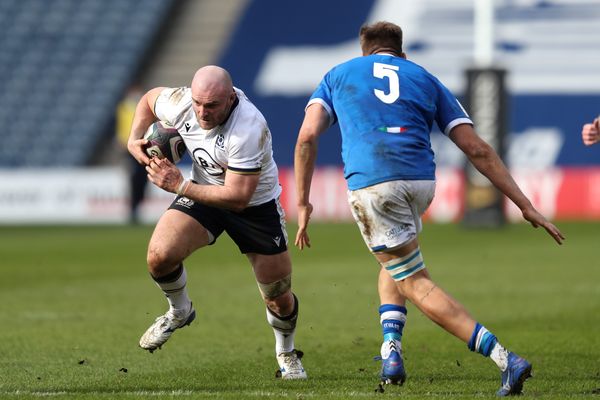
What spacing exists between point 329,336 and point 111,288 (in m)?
4.72

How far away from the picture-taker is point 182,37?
116 feet

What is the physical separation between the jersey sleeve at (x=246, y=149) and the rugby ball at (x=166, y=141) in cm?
52

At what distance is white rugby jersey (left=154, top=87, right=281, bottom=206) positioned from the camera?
7371 millimetres

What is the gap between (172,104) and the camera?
7812 mm

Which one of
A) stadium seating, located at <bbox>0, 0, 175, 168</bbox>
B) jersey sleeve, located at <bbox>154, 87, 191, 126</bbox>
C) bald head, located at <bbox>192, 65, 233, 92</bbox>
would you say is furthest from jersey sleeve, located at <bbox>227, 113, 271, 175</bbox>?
stadium seating, located at <bbox>0, 0, 175, 168</bbox>

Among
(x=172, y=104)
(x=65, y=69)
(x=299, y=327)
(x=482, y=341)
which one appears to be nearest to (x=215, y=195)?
(x=172, y=104)

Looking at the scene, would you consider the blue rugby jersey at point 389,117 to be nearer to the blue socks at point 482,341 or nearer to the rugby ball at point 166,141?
the blue socks at point 482,341

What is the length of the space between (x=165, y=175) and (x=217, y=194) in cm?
33

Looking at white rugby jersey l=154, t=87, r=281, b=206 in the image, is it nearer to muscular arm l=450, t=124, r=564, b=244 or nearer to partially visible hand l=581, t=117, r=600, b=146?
muscular arm l=450, t=124, r=564, b=244

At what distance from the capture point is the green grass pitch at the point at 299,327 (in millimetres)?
7324

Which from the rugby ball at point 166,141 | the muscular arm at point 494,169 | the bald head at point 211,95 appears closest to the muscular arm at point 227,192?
the bald head at point 211,95

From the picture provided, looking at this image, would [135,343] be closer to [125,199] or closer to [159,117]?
[159,117]

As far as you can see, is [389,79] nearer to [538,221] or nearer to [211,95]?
[211,95]

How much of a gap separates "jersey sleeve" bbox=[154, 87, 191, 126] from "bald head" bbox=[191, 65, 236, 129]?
41cm
